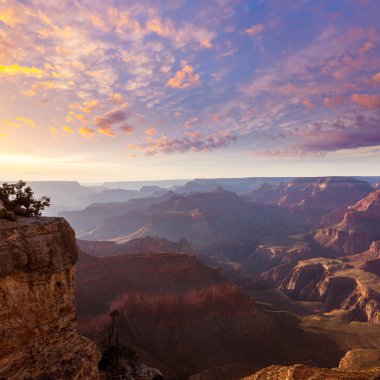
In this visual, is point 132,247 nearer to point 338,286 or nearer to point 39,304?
point 338,286

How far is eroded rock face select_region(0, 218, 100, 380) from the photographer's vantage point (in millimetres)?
17922

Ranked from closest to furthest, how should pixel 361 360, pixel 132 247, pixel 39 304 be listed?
pixel 39 304
pixel 361 360
pixel 132 247

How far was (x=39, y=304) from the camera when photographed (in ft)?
64.6

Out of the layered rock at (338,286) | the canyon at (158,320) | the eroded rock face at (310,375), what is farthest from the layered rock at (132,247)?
the eroded rock face at (310,375)

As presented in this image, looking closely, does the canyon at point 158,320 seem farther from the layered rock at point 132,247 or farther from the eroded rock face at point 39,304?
the layered rock at point 132,247

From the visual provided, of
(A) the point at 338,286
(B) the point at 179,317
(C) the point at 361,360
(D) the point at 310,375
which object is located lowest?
(A) the point at 338,286

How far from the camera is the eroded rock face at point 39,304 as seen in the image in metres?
17.9

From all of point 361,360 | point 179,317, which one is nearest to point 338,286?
point 361,360

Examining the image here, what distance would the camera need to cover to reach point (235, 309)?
80000 mm

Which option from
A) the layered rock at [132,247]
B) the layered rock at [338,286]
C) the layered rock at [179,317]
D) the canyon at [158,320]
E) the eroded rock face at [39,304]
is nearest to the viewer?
the eroded rock face at [39,304]

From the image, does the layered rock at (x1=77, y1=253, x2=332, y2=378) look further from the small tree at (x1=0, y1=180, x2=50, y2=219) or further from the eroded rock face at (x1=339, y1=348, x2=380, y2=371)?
the small tree at (x1=0, y1=180, x2=50, y2=219)

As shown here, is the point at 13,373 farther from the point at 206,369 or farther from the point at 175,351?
the point at 175,351

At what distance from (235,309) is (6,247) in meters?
71.7

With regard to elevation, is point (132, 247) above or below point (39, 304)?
below
